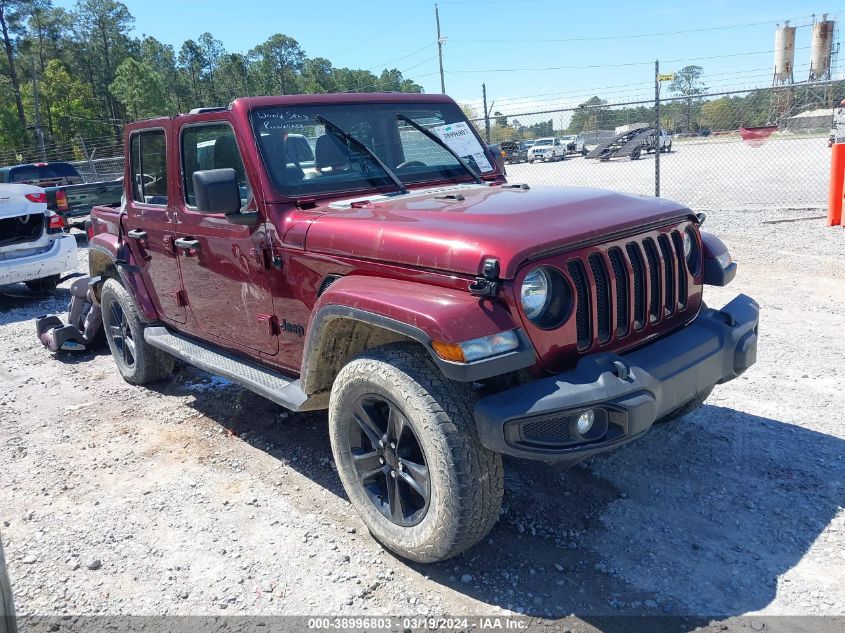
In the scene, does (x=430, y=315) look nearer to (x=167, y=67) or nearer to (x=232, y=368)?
(x=232, y=368)

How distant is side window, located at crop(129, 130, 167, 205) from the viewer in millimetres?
4633

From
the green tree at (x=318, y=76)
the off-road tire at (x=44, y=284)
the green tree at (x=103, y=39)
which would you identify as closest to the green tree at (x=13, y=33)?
the green tree at (x=103, y=39)

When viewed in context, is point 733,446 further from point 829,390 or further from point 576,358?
point 576,358

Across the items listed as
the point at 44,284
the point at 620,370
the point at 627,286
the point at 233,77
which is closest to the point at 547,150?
the point at 44,284

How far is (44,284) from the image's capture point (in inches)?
376

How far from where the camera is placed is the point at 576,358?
9.43 feet

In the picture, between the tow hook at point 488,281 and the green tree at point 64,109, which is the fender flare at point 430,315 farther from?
the green tree at point 64,109

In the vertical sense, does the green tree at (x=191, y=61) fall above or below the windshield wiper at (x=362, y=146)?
above

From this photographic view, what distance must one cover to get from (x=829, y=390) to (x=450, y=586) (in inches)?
122

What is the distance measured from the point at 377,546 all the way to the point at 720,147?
97.0 ft

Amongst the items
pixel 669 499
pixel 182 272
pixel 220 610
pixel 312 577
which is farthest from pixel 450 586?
pixel 182 272

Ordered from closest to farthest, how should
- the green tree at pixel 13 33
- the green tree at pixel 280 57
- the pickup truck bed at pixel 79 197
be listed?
the pickup truck bed at pixel 79 197, the green tree at pixel 13 33, the green tree at pixel 280 57

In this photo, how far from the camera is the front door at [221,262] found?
381 centimetres

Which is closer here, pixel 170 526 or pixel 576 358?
pixel 576 358
